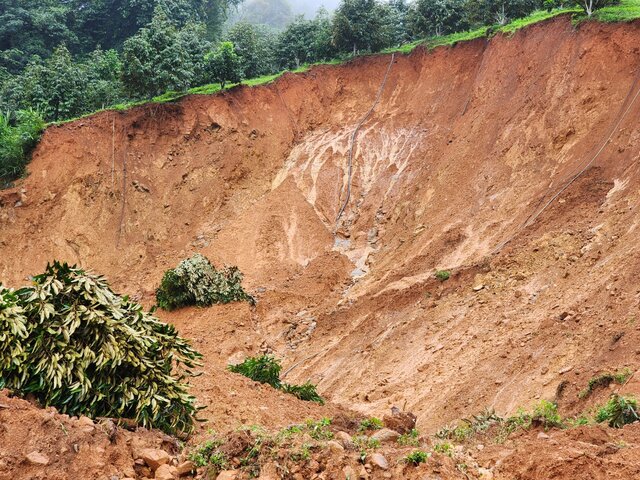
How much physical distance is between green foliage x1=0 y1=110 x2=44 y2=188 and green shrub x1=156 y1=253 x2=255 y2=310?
34.6 ft

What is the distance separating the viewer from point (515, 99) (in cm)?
2100

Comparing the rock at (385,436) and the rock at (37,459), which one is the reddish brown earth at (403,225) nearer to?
the rock at (37,459)

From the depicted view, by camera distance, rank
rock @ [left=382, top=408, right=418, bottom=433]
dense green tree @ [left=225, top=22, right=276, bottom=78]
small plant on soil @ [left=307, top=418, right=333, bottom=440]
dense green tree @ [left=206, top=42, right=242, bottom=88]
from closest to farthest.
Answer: small plant on soil @ [left=307, top=418, right=333, bottom=440], rock @ [left=382, top=408, right=418, bottom=433], dense green tree @ [left=206, top=42, right=242, bottom=88], dense green tree @ [left=225, top=22, right=276, bottom=78]

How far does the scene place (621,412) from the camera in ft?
21.5

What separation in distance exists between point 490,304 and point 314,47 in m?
21.4

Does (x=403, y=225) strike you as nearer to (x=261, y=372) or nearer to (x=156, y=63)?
(x=261, y=372)

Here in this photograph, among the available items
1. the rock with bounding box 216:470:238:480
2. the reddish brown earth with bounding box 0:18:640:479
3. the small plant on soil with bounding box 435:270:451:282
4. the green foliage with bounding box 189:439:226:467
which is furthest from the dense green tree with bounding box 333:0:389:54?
the rock with bounding box 216:470:238:480

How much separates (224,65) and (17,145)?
9.40m

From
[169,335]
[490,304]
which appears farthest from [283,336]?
[169,335]

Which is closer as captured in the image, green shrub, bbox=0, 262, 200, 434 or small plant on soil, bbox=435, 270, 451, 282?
green shrub, bbox=0, 262, 200, 434

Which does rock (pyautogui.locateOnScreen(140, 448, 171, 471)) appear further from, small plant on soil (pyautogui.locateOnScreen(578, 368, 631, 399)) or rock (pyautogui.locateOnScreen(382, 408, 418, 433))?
small plant on soil (pyautogui.locateOnScreen(578, 368, 631, 399))

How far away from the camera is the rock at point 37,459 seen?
4.68m

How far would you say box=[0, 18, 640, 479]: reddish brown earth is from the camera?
10.1m

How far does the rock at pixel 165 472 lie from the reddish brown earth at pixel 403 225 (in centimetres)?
70
